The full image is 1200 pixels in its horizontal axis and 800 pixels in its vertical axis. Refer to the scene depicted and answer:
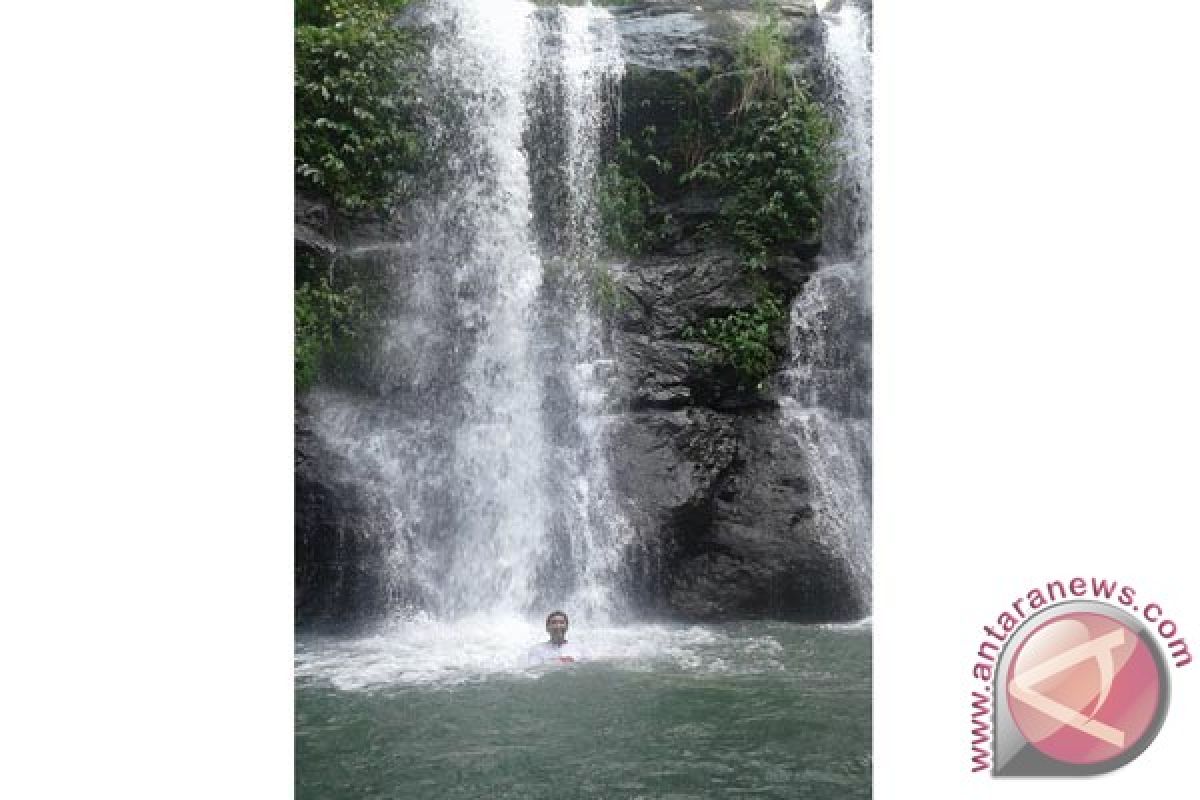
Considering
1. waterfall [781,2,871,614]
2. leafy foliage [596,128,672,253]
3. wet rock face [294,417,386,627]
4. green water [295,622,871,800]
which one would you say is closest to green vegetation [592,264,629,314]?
leafy foliage [596,128,672,253]

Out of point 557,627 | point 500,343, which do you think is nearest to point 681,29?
point 500,343

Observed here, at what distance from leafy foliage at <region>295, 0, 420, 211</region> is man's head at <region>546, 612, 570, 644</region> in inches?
95.2

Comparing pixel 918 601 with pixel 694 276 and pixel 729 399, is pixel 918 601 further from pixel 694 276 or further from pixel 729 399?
pixel 694 276

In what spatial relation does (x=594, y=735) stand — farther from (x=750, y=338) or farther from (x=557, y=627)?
(x=750, y=338)

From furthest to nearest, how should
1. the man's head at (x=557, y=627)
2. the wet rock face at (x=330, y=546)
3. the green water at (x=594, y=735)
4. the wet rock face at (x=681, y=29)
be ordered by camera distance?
the wet rock face at (x=681, y=29) → the wet rock face at (x=330, y=546) → the man's head at (x=557, y=627) → the green water at (x=594, y=735)

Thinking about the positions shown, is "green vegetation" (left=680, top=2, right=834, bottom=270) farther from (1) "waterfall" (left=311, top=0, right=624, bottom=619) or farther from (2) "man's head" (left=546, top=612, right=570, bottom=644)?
(2) "man's head" (left=546, top=612, right=570, bottom=644)

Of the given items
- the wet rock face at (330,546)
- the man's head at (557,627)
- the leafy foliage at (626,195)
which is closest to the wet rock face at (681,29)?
the leafy foliage at (626,195)

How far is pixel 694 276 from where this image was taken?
605 centimetres

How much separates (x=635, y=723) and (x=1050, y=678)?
173cm

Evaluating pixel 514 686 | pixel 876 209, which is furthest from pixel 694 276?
pixel 514 686

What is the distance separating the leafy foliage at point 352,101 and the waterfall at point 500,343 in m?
0.23

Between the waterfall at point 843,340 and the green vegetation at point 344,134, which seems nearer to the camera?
the green vegetation at point 344,134

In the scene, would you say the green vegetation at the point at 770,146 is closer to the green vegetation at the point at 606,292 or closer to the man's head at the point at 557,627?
the green vegetation at the point at 606,292

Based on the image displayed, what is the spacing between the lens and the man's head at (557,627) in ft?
15.7
